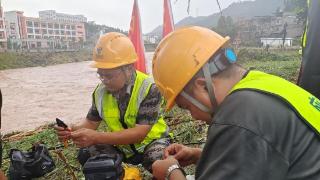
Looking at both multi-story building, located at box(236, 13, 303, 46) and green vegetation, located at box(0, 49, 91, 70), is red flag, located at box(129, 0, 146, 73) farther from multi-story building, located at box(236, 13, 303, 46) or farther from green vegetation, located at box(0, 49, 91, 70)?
multi-story building, located at box(236, 13, 303, 46)

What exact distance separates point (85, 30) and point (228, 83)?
Answer: 107m

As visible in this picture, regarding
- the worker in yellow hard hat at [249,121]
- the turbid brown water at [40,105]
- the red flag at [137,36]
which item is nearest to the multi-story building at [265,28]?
the turbid brown water at [40,105]

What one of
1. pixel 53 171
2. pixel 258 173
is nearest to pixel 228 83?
pixel 258 173

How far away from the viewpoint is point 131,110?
3.22 metres

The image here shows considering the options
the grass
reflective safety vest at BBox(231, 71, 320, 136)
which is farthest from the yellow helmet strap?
the grass

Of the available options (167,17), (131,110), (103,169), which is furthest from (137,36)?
(103,169)

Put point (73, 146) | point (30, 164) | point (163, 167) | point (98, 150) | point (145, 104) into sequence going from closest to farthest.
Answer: point (163, 167) → point (145, 104) → point (98, 150) → point (30, 164) → point (73, 146)

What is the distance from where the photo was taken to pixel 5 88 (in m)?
23.8

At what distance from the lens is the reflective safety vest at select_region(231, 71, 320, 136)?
118 centimetres

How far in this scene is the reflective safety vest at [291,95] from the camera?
1.18 meters

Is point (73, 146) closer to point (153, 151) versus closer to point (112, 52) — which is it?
point (153, 151)

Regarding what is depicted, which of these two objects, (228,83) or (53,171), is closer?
(228,83)

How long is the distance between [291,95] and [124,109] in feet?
7.31

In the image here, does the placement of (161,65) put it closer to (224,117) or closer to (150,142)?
(224,117)
